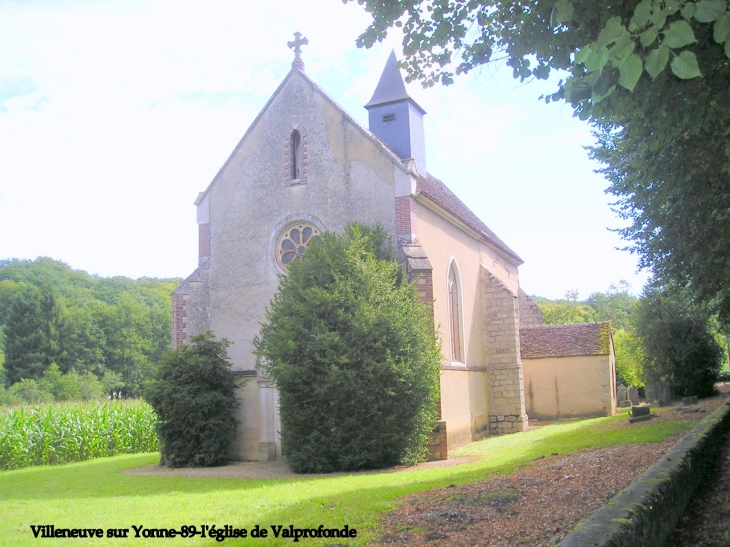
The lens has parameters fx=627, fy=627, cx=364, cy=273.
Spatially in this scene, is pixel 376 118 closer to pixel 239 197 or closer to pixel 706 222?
pixel 239 197

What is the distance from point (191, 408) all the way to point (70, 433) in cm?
675

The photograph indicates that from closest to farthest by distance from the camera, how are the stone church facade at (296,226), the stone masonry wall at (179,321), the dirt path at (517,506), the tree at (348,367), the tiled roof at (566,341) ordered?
the dirt path at (517,506)
the tree at (348,367)
the stone church facade at (296,226)
the stone masonry wall at (179,321)
the tiled roof at (566,341)

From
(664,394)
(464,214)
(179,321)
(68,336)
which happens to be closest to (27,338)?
(68,336)

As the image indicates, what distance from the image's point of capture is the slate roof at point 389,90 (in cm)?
2096

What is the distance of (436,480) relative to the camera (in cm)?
1027

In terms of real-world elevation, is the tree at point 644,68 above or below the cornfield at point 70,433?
above

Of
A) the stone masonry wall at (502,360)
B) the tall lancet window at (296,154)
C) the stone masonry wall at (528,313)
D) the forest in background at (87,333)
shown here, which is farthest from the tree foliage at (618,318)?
the tall lancet window at (296,154)

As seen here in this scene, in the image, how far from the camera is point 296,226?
58.5 ft

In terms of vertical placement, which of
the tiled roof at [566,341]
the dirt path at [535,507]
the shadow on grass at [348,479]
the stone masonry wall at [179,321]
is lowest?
the shadow on grass at [348,479]

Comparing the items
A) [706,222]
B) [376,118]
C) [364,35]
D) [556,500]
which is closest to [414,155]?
[376,118]

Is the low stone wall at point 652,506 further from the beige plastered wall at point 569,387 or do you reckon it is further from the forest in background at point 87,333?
the forest in background at point 87,333

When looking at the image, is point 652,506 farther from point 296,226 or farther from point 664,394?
point 664,394

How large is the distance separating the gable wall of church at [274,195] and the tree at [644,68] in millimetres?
7067

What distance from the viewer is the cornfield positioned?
18484 millimetres
